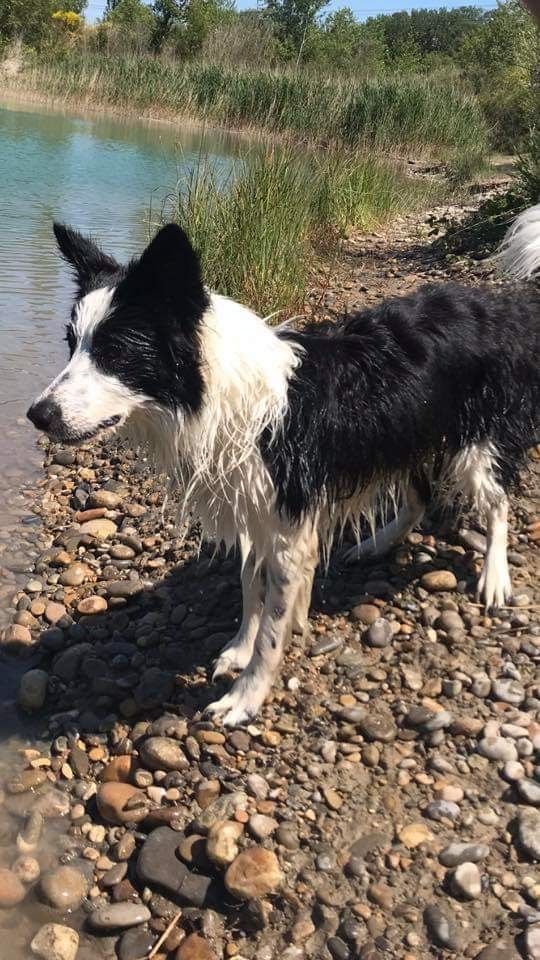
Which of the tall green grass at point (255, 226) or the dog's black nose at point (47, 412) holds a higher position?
the tall green grass at point (255, 226)

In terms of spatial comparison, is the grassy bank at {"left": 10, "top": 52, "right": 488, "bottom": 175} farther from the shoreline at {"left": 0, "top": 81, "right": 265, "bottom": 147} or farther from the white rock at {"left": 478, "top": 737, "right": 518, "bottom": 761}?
the white rock at {"left": 478, "top": 737, "right": 518, "bottom": 761}

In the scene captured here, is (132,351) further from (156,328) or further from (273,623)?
(273,623)

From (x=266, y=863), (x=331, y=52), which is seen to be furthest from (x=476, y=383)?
(x=331, y=52)

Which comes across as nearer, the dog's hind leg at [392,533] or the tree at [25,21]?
the dog's hind leg at [392,533]

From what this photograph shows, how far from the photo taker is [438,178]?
18.2 metres

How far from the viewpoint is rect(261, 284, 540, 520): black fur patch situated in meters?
3.04

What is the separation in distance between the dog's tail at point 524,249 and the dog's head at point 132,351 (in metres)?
1.83

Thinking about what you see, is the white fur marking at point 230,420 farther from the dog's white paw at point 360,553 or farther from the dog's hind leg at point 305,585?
the dog's white paw at point 360,553

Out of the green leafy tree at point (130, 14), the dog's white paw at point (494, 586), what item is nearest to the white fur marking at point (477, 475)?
the dog's white paw at point (494, 586)

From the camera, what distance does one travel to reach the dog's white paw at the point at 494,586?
3.65m

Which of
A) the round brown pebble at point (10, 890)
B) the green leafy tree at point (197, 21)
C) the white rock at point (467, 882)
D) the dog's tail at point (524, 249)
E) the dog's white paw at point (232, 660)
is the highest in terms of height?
the green leafy tree at point (197, 21)

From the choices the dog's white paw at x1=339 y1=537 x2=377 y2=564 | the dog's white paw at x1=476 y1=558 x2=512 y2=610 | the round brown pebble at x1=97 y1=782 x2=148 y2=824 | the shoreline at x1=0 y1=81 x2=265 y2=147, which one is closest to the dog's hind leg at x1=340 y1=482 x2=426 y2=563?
the dog's white paw at x1=339 y1=537 x2=377 y2=564

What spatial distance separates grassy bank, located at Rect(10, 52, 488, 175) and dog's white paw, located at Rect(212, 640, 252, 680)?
32.8ft

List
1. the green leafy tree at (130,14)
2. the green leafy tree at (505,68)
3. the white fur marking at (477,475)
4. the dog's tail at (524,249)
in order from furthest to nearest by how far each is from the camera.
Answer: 1. the green leafy tree at (130,14)
2. the green leafy tree at (505,68)
3. the dog's tail at (524,249)
4. the white fur marking at (477,475)
